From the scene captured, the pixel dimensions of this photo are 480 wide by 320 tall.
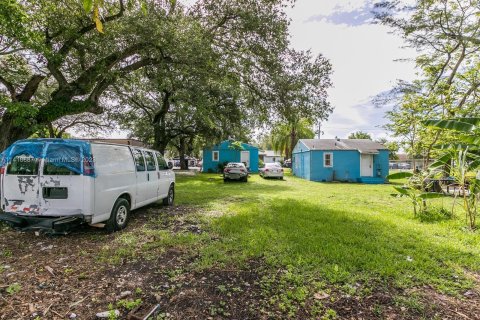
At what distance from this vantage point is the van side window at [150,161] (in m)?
7.12

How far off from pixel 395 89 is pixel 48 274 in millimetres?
18579

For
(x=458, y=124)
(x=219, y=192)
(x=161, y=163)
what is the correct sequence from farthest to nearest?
1. (x=219, y=192)
2. (x=161, y=163)
3. (x=458, y=124)

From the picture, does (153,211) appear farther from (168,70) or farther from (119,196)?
(168,70)

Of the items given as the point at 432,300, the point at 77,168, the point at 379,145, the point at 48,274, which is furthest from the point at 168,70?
the point at 379,145

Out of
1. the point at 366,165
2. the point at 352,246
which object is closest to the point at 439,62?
the point at 366,165

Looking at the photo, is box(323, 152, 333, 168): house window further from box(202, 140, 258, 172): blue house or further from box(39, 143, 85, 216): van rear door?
box(39, 143, 85, 216): van rear door

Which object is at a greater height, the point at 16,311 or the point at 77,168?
the point at 77,168

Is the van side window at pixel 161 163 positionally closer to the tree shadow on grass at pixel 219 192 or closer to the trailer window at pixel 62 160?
the tree shadow on grass at pixel 219 192

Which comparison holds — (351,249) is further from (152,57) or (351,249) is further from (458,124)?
(152,57)

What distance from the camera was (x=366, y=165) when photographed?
21453 millimetres

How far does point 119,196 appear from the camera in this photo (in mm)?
5500

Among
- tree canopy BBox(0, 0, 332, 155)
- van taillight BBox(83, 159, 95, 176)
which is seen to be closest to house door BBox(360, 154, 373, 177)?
tree canopy BBox(0, 0, 332, 155)

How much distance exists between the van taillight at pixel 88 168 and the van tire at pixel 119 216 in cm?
109

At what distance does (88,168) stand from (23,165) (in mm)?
1328
